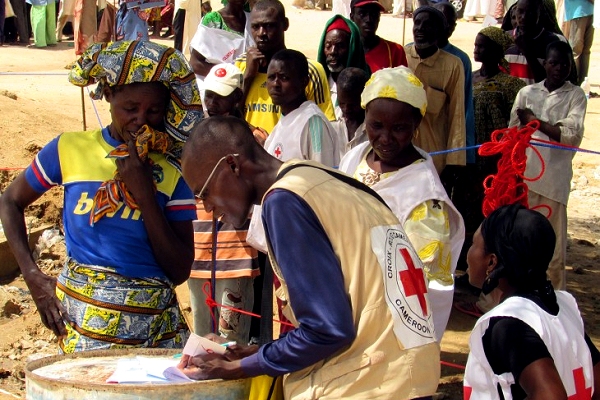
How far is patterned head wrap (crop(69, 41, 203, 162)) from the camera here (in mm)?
3164

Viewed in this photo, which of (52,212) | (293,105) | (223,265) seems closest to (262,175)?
(223,265)

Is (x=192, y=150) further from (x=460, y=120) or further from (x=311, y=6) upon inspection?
(x=311, y=6)

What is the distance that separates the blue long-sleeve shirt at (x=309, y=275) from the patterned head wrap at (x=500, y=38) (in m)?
5.07

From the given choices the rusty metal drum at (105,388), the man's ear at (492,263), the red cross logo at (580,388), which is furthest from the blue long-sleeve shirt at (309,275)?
the red cross logo at (580,388)

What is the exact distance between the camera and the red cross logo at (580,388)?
8.73 ft

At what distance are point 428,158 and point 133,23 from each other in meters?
5.37

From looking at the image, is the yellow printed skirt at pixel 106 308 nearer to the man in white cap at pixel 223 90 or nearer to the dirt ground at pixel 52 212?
the dirt ground at pixel 52 212

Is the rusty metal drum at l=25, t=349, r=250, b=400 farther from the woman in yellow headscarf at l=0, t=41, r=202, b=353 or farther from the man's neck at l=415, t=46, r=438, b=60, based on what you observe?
the man's neck at l=415, t=46, r=438, b=60

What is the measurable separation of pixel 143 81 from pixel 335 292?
126 cm

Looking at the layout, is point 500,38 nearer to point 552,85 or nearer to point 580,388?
point 552,85

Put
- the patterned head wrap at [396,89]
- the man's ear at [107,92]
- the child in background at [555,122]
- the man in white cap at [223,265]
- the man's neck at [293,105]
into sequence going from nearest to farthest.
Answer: the man's ear at [107,92], the patterned head wrap at [396,89], the man in white cap at [223,265], the man's neck at [293,105], the child in background at [555,122]

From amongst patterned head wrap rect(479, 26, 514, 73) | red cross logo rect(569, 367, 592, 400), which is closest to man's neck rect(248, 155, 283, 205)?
red cross logo rect(569, 367, 592, 400)

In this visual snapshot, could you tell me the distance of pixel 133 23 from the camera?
862cm

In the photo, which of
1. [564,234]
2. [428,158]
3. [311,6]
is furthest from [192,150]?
[311,6]
